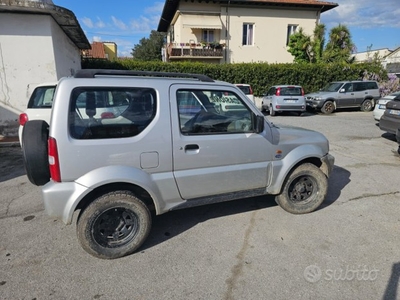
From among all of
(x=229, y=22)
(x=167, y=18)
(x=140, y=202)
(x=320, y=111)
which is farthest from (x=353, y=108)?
(x=167, y=18)

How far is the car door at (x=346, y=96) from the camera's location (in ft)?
46.2

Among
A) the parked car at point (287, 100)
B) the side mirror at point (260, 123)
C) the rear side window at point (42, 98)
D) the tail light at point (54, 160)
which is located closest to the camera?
the tail light at point (54, 160)

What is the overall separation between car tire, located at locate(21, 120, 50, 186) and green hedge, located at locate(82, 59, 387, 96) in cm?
1308

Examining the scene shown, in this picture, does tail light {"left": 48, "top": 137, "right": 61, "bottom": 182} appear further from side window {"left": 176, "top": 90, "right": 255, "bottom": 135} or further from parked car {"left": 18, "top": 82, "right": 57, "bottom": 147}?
parked car {"left": 18, "top": 82, "right": 57, "bottom": 147}

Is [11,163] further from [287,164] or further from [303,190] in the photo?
[303,190]

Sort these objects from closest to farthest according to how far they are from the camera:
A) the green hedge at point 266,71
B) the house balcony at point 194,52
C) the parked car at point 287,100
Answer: the parked car at point 287,100
the green hedge at point 266,71
the house balcony at point 194,52

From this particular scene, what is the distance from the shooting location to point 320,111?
1437 cm

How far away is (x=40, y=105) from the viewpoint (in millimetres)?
5977

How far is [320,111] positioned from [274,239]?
13295 mm

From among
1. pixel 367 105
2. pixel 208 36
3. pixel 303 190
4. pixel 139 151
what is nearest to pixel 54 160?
pixel 139 151

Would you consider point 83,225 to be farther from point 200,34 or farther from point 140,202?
point 200,34

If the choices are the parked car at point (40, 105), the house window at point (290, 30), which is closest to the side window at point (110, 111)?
the parked car at point (40, 105)

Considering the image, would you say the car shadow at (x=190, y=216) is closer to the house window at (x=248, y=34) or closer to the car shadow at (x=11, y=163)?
the car shadow at (x=11, y=163)

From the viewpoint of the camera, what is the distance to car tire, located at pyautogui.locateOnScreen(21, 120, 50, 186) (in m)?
2.47
